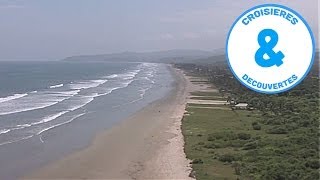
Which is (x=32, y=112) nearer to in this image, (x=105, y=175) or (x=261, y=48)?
(x=105, y=175)

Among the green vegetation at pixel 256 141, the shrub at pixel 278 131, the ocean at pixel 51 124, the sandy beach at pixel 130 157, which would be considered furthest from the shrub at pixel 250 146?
the ocean at pixel 51 124

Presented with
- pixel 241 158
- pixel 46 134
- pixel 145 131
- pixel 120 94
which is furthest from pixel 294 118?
pixel 120 94

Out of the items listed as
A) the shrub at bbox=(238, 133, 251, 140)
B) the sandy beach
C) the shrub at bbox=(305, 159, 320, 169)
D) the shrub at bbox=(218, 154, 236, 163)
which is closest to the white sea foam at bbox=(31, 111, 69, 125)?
the sandy beach

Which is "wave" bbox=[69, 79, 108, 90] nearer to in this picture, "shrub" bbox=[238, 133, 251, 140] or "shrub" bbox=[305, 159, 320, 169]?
"shrub" bbox=[238, 133, 251, 140]

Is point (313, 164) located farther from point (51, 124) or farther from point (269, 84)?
point (51, 124)

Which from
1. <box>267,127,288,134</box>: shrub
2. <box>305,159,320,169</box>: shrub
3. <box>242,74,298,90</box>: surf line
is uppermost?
<box>242,74,298,90</box>: surf line
